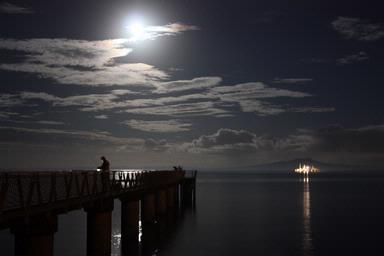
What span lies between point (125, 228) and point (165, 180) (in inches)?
647

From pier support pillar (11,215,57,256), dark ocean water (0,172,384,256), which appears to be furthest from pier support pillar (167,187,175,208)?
pier support pillar (11,215,57,256)

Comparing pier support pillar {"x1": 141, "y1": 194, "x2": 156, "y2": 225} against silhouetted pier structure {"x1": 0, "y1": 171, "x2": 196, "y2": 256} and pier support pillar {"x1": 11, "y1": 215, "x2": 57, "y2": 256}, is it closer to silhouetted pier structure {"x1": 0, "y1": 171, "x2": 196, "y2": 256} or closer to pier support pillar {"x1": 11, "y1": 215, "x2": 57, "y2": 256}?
silhouetted pier structure {"x1": 0, "y1": 171, "x2": 196, "y2": 256}

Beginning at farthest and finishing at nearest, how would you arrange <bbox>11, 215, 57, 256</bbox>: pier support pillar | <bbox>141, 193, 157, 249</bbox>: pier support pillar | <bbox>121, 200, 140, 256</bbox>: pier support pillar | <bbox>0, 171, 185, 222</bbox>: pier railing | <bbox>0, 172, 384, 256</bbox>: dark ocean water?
<bbox>141, 193, 157, 249</bbox>: pier support pillar < <bbox>0, 172, 384, 256</bbox>: dark ocean water < <bbox>121, 200, 140, 256</bbox>: pier support pillar < <bbox>11, 215, 57, 256</bbox>: pier support pillar < <bbox>0, 171, 185, 222</bbox>: pier railing

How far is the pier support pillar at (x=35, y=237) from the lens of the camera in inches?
808

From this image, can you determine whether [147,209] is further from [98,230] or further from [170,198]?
[98,230]

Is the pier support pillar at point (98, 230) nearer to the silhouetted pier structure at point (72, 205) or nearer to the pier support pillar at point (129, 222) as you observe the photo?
the silhouetted pier structure at point (72, 205)

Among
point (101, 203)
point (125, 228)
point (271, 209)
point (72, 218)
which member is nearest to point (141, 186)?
point (125, 228)

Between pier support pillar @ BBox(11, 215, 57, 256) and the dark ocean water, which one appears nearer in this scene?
pier support pillar @ BBox(11, 215, 57, 256)

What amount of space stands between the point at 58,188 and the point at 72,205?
112 cm

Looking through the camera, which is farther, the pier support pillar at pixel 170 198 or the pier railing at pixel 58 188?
the pier support pillar at pixel 170 198

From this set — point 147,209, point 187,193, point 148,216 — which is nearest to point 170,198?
point 187,193

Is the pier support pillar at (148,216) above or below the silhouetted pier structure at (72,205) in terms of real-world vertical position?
below

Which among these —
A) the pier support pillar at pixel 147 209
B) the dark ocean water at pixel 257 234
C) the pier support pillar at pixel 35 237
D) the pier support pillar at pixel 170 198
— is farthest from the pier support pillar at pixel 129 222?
the pier support pillar at pixel 170 198

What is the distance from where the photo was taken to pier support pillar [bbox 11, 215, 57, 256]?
2053cm
